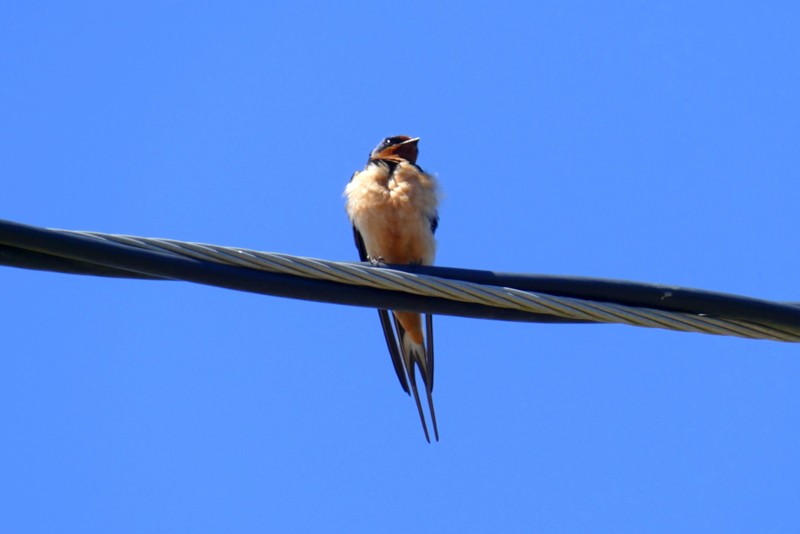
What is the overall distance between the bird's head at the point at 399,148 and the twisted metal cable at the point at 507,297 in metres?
4.14

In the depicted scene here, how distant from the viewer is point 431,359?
5.81 m

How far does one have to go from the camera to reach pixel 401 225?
588 cm

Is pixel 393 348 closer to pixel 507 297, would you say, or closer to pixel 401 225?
pixel 401 225

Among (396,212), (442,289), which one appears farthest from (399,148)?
(442,289)

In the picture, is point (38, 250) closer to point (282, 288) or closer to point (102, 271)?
point (102, 271)

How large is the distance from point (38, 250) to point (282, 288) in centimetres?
62

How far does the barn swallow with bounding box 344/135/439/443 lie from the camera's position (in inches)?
230

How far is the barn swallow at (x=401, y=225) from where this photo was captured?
19.2 feet

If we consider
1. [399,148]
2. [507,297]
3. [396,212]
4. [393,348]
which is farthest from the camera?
[399,148]

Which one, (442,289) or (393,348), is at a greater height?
(393,348)

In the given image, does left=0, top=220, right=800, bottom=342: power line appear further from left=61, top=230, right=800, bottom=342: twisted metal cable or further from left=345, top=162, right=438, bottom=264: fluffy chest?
left=345, top=162, right=438, bottom=264: fluffy chest

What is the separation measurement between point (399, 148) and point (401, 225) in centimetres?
151

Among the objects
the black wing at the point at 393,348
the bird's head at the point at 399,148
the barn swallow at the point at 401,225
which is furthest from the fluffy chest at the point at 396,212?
the bird's head at the point at 399,148

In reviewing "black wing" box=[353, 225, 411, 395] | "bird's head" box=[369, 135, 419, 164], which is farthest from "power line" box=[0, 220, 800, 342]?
"bird's head" box=[369, 135, 419, 164]
